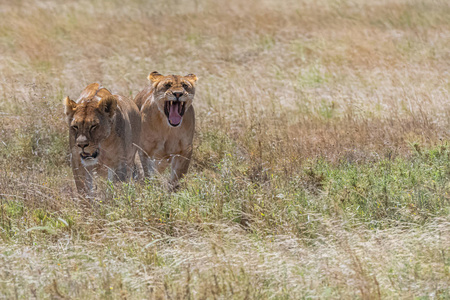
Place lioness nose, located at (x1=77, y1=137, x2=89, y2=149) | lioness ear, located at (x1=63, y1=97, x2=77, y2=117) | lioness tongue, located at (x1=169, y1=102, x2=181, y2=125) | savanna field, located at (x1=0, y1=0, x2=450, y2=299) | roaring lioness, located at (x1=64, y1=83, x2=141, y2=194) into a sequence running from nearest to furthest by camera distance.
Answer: savanna field, located at (x1=0, y1=0, x2=450, y2=299), lioness nose, located at (x1=77, y1=137, x2=89, y2=149), roaring lioness, located at (x1=64, y1=83, x2=141, y2=194), lioness ear, located at (x1=63, y1=97, x2=77, y2=117), lioness tongue, located at (x1=169, y1=102, x2=181, y2=125)

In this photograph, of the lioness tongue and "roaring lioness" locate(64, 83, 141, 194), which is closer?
"roaring lioness" locate(64, 83, 141, 194)

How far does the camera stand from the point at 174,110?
28.7 feet

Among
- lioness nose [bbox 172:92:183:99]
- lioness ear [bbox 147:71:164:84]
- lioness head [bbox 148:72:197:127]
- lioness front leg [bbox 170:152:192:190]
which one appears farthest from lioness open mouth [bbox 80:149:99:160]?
lioness ear [bbox 147:71:164:84]

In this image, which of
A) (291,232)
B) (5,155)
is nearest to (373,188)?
(291,232)

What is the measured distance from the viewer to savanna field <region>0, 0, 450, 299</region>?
495cm

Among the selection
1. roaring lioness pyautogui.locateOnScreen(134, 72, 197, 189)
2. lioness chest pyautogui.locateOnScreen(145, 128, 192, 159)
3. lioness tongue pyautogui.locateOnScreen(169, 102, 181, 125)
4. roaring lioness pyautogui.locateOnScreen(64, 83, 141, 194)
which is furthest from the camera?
lioness chest pyautogui.locateOnScreen(145, 128, 192, 159)

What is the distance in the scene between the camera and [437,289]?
464 centimetres

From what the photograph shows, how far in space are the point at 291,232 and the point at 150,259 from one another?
4.24 ft

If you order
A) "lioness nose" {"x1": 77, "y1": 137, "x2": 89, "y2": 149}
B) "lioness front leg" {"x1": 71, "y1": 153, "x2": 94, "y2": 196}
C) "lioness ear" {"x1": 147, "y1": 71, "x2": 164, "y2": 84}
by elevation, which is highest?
"lioness ear" {"x1": 147, "y1": 71, "x2": 164, "y2": 84}

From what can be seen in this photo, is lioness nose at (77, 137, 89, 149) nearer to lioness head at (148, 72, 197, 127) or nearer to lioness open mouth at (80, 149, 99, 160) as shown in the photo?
lioness open mouth at (80, 149, 99, 160)

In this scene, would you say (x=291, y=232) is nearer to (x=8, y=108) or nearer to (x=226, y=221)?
(x=226, y=221)

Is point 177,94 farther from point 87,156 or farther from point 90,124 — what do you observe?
point 87,156

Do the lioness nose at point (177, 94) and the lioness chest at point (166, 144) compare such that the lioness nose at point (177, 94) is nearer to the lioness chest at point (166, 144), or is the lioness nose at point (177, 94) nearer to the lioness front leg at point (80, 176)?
the lioness chest at point (166, 144)

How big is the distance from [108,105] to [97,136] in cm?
37
